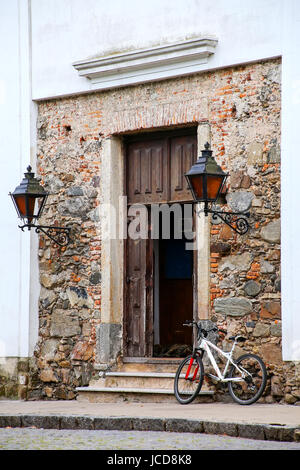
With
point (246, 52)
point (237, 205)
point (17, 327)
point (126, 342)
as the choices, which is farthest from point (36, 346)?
point (246, 52)

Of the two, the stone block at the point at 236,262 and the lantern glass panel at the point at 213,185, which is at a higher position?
the lantern glass panel at the point at 213,185

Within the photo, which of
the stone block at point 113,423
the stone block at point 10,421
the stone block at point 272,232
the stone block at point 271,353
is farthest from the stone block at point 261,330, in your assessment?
the stone block at point 10,421

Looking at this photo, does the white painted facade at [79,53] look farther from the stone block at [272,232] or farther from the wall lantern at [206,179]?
the wall lantern at [206,179]

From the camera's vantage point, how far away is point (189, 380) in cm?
1129

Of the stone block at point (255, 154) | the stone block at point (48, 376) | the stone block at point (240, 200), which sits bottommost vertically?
the stone block at point (48, 376)

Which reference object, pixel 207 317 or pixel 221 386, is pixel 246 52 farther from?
pixel 221 386

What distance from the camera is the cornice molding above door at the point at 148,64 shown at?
1179 centimetres

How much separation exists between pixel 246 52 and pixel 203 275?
8.76 feet

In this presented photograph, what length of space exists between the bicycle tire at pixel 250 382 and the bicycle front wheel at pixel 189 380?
1.22ft

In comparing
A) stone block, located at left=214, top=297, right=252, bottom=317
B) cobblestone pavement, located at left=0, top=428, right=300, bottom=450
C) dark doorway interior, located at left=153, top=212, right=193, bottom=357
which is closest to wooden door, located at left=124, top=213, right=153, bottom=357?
stone block, located at left=214, top=297, right=252, bottom=317

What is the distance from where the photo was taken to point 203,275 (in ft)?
38.5

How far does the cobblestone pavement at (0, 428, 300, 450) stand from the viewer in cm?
839

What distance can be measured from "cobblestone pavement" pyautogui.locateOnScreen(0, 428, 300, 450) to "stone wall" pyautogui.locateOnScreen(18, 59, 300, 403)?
2196 millimetres

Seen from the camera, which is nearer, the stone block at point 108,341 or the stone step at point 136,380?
the stone step at point 136,380
